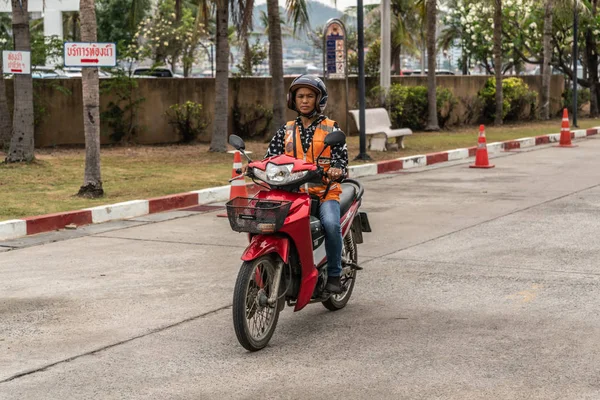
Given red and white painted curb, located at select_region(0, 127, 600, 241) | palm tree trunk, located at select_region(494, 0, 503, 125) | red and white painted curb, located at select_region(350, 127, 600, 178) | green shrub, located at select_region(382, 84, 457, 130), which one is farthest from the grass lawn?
palm tree trunk, located at select_region(494, 0, 503, 125)

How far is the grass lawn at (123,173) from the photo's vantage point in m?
12.6

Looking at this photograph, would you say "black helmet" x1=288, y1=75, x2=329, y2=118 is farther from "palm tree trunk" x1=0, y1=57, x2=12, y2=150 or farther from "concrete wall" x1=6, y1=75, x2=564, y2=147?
"concrete wall" x1=6, y1=75, x2=564, y2=147

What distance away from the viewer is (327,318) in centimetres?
679

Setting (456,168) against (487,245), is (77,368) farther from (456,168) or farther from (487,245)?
(456,168)

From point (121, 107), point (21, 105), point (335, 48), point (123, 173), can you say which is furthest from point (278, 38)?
point (21, 105)

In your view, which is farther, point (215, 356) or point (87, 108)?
point (87, 108)

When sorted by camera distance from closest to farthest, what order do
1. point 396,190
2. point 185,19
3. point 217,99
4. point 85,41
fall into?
point 85,41 → point 396,190 → point 217,99 → point 185,19

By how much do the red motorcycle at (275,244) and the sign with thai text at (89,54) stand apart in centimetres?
673

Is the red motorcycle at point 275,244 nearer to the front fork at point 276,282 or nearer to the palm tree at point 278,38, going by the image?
the front fork at point 276,282

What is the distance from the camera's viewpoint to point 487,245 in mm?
9688

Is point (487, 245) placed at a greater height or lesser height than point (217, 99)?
lesser

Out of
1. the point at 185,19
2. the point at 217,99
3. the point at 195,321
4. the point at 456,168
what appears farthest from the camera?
the point at 185,19

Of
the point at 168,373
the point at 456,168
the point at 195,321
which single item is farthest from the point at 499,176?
the point at 168,373

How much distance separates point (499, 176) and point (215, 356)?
11.3m
